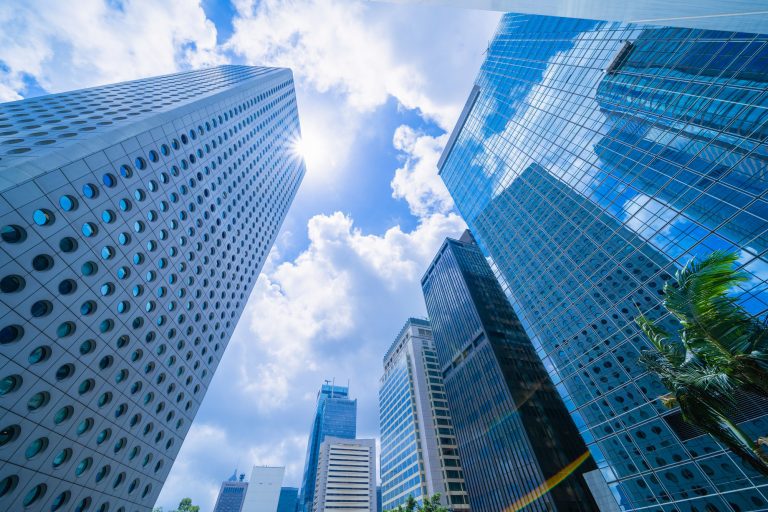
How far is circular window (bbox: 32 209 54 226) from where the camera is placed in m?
19.2

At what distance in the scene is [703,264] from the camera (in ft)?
29.7

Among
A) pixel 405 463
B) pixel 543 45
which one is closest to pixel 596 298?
pixel 543 45

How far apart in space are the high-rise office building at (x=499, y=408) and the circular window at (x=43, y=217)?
63147mm

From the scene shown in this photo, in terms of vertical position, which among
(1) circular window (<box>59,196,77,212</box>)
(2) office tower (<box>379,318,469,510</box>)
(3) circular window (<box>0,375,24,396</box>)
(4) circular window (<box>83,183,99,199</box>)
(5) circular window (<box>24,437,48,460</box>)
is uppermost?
(2) office tower (<box>379,318,469,510</box>)

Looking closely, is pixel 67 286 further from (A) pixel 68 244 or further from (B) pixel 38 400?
(B) pixel 38 400

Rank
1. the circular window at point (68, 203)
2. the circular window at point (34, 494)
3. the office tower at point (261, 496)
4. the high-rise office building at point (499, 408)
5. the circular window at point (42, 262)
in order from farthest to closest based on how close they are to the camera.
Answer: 1. the office tower at point (261, 496)
2. the high-rise office building at point (499, 408)
3. the circular window at point (68, 203)
4. the circular window at point (42, 262)
5. the circular window at point (34, 494)

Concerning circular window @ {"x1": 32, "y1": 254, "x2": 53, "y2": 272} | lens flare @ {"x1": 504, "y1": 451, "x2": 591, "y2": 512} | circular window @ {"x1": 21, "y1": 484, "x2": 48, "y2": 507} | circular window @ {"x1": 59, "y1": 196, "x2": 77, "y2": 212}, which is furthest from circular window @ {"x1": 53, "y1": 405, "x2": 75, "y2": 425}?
lens flare @ {"x1": 504, "y1": 451, "x2": 591, "y2": 512}

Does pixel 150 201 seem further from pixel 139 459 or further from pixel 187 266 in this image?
pixel 139 459

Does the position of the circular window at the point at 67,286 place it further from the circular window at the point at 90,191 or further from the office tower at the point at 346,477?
the office tower at the point at 346,477

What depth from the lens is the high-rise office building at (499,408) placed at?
1967 inches

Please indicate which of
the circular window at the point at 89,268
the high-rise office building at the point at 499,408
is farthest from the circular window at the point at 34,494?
the high-rise office building at the point at 499,408

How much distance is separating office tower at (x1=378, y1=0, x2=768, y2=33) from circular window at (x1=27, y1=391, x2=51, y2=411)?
28933 millimetres

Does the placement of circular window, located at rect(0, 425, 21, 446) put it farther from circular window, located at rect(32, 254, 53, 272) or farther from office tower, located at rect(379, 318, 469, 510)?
office tower, located at rect(379, 318, 469, 510)

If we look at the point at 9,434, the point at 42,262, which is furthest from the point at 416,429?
the point at 42,262
